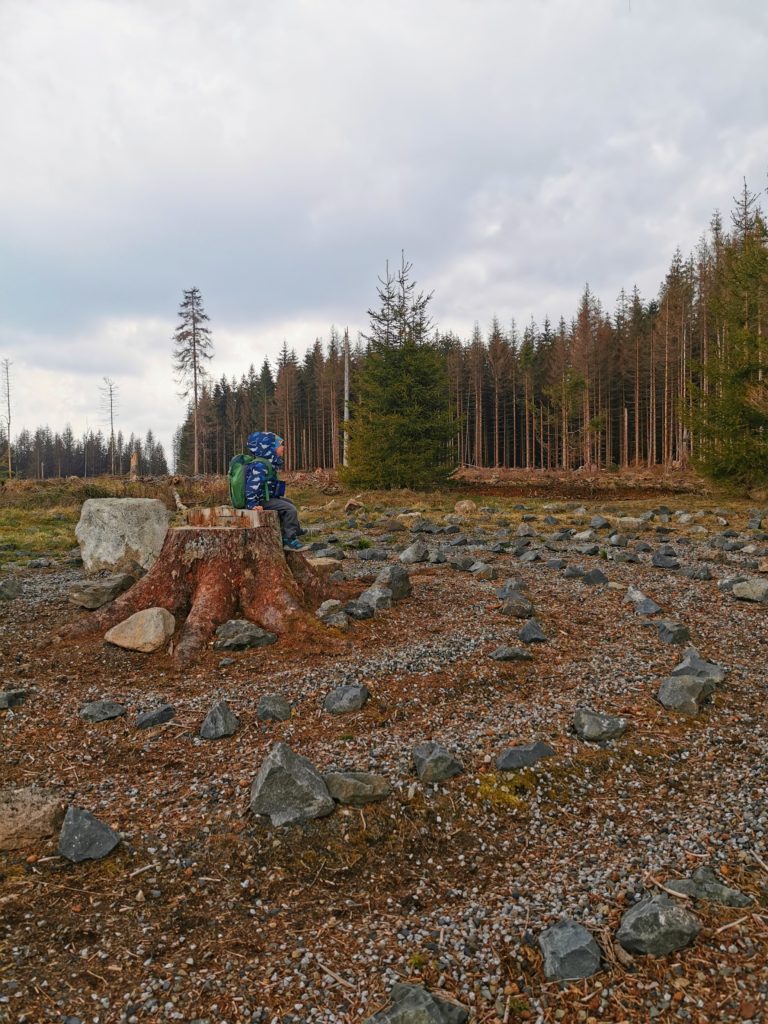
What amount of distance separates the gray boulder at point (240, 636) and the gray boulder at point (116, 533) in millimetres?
5589

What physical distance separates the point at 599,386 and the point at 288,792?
53.2 meters

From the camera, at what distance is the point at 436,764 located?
3525 mm

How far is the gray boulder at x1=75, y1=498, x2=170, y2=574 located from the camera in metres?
10.8

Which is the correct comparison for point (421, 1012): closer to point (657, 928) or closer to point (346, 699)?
point (657, 928)

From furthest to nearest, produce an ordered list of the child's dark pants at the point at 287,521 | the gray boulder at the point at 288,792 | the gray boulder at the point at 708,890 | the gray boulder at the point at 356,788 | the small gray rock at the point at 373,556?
the small gray rock at the point at 373,556 < the child's dark pants at the point at 287,521 < the gray boulder at the point at 356,788 < the gray boulder at the point at 288,792 < the gray boulder at the point at 708,890

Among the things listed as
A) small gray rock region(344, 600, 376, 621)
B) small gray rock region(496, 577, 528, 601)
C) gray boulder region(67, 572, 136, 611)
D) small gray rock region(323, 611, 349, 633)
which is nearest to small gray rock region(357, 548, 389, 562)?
small gray rock region(496, 577, 528, 601)

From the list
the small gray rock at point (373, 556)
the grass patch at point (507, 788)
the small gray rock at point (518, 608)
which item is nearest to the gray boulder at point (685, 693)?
the grass patch at point (507, 788)

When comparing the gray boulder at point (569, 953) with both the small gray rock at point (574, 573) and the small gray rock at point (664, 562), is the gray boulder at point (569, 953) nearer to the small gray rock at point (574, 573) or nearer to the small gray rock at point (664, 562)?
the small gray rock at point (574, 573)

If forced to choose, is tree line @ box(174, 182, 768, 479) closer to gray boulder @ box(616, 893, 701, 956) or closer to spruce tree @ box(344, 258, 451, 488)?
spruce tree @ box(344, 258, 451, 488)

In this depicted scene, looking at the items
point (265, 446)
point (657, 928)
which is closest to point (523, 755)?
point (657, 928)

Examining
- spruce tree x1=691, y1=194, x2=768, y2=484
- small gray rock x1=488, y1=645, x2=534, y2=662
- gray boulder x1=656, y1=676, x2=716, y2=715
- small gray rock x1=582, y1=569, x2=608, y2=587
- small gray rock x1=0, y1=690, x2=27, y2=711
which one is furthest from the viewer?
spruce tree x1=691, y1=194, x2=768, y2=484

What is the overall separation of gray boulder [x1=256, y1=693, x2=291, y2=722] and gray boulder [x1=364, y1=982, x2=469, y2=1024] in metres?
2.43

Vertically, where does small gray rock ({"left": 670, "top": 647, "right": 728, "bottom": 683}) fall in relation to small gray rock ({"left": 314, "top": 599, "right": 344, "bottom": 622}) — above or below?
below

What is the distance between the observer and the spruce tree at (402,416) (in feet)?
85.1
